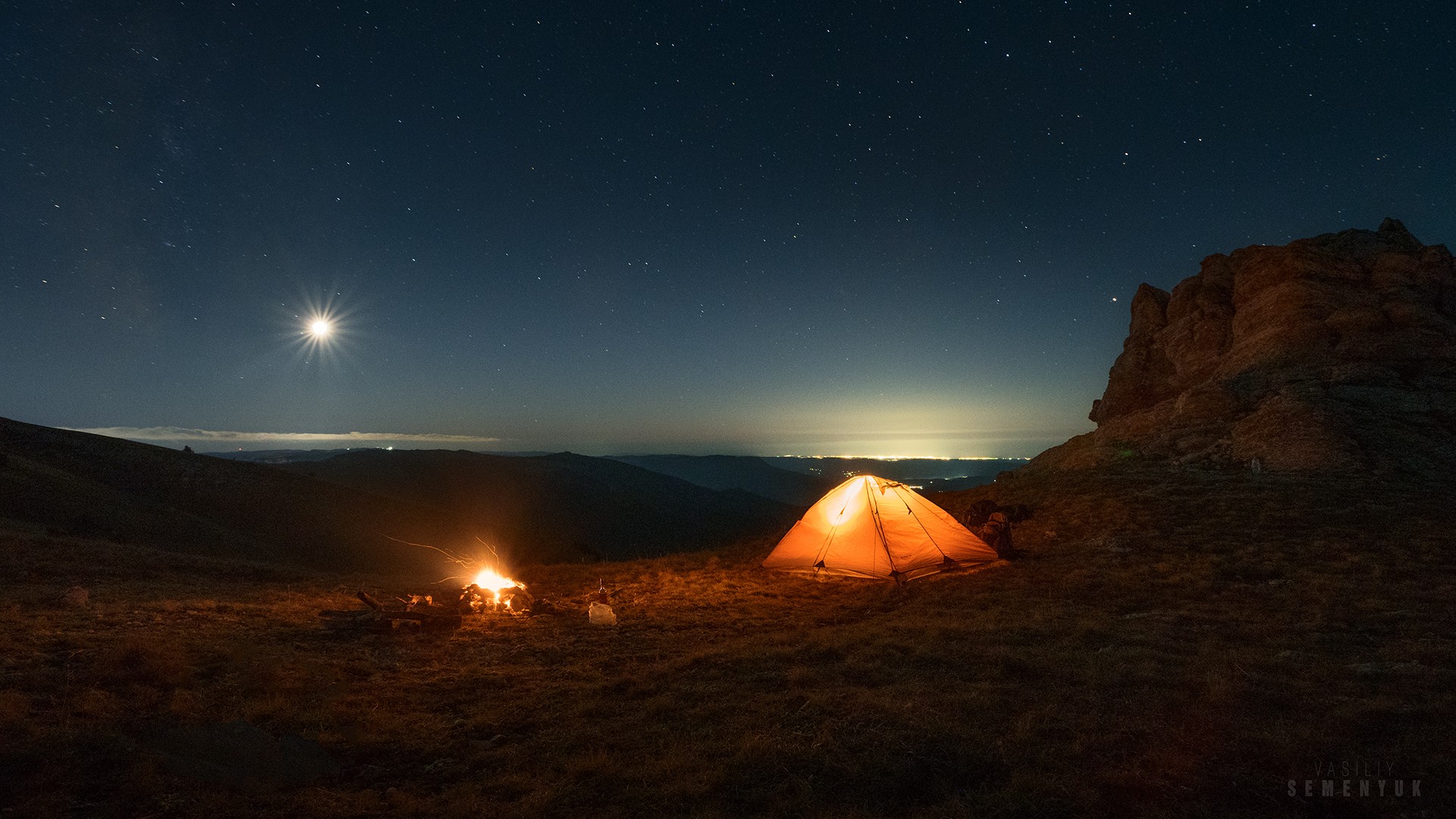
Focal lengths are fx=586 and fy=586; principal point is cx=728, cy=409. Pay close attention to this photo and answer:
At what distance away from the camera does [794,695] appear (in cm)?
741

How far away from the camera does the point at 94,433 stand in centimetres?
5416

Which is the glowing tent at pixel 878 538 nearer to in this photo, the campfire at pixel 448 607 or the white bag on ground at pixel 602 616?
the white bag on ground at pixel 602 616

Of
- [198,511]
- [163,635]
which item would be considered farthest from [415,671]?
[198,511]

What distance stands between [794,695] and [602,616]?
6026 millimetres

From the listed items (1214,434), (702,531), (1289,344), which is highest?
(1289,344)

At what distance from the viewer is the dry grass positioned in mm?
5156

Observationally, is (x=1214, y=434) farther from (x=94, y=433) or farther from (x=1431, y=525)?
(x=94, y=433)

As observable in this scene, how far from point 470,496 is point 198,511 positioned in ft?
247

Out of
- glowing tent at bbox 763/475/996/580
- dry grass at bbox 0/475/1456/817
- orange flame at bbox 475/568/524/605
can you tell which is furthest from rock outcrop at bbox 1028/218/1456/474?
orange flame at bbox 475/568/524/605

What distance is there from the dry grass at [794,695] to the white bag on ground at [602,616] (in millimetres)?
363

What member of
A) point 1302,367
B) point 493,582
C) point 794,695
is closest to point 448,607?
point 493,582

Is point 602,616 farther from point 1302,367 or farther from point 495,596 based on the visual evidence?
point 1302,367

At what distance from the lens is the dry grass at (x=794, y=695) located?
516 cm

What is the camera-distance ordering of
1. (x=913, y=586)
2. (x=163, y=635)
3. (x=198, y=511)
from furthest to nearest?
1. (x=198, y=511)
2. (x=913, y=586)
3. (x=163, y=635)
